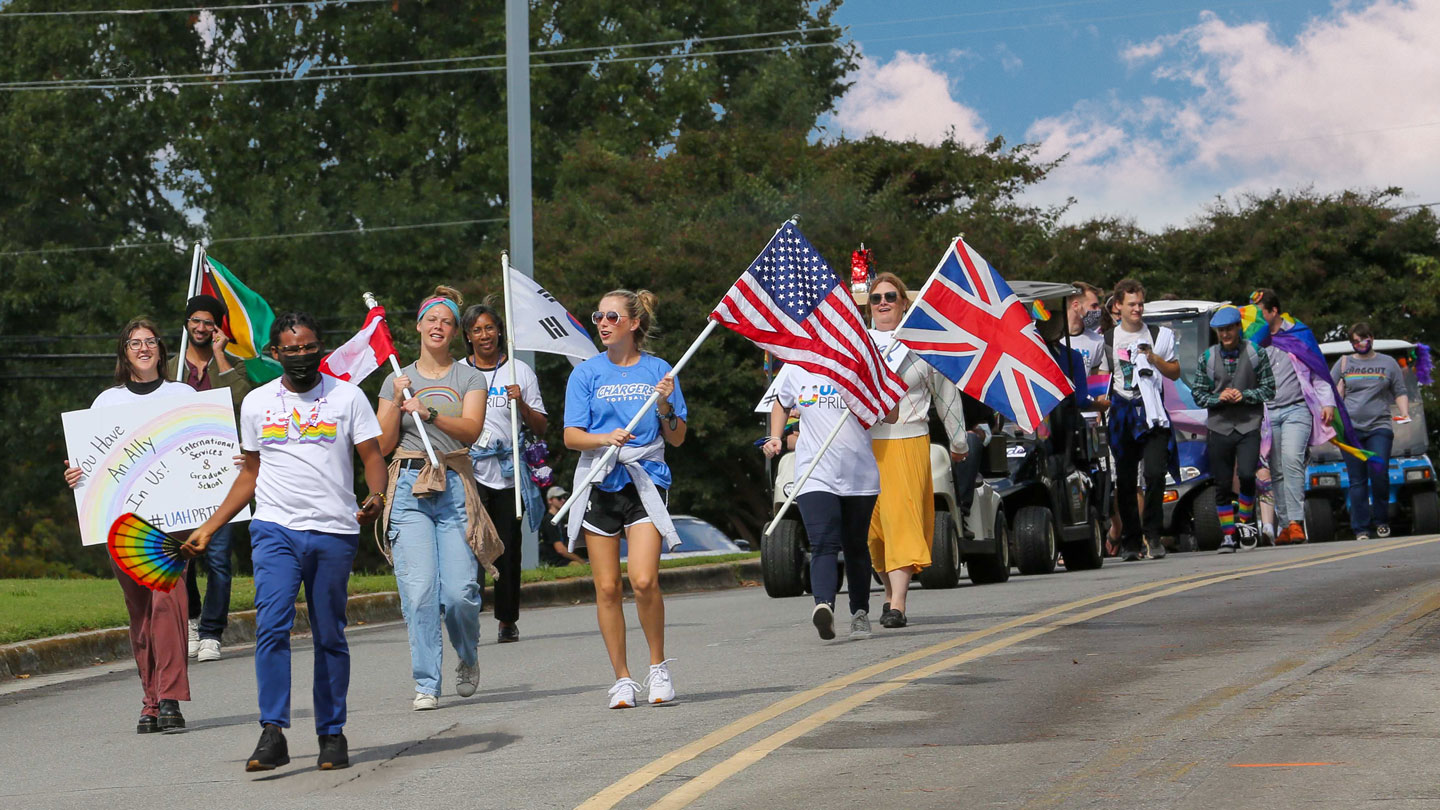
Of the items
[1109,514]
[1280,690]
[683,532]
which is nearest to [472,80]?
[683,532]

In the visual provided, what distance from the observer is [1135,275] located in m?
44.8

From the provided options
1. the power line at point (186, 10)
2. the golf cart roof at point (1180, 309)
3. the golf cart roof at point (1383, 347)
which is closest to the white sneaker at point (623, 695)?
the golf cart roof at point (1180, 309)

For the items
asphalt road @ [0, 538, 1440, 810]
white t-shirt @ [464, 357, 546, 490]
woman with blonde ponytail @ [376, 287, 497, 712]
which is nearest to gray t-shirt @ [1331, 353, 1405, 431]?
asphalt road @ [0, 538, 1440, 810]

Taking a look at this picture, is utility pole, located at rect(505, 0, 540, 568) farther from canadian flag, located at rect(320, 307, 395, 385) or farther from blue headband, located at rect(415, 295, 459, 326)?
blue headband, located at rect(415, 295, 459, 326)

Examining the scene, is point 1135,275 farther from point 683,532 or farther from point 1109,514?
point 1109,514

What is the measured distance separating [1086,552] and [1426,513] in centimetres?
893

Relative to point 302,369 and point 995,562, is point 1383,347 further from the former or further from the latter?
point 302,369

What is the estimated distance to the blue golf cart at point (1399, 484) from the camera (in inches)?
898

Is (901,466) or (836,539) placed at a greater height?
(901,466)

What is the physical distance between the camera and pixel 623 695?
8625 mm

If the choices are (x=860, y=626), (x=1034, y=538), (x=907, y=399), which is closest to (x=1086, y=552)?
(x=1034, y=538)

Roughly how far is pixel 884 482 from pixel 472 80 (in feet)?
106

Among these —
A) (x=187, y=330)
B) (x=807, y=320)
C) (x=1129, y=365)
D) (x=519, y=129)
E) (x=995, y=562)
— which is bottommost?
(x=995, y=562)

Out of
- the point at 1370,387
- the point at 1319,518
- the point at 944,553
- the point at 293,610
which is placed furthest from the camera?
the point at 1319,518
